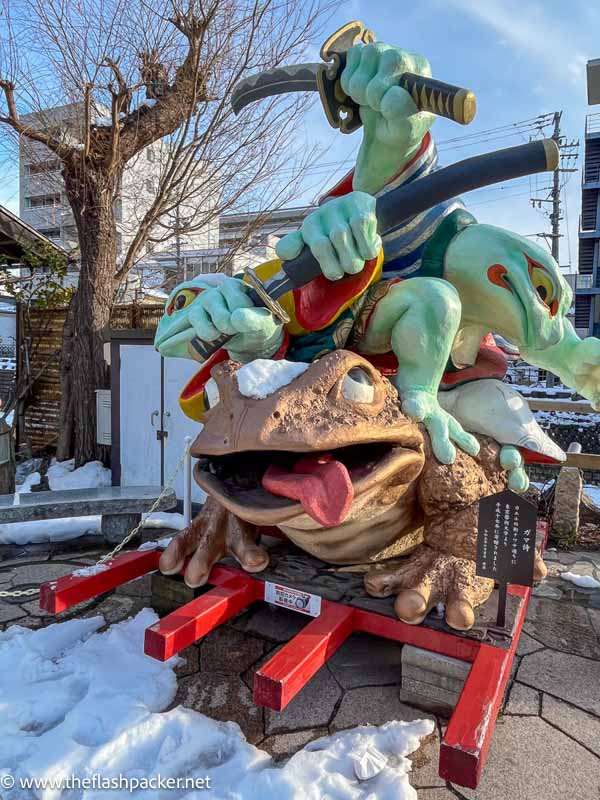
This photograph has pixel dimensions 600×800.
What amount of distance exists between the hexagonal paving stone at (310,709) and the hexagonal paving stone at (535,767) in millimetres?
615

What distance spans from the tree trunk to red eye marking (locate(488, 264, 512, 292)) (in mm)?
6308

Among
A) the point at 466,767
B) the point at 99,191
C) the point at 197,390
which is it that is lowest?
the point at 466,767

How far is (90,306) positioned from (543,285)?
6.55 m

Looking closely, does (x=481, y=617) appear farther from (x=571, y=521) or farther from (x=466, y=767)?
(x=571, y=521)

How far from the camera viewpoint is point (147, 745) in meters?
2.04

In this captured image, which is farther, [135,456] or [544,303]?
[135,456]

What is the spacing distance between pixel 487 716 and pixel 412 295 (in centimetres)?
164

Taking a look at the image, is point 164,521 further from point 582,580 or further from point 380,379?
point 582,580

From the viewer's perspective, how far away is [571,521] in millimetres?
4875

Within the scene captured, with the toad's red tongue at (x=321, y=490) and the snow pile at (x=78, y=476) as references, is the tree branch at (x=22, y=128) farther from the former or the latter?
the toad's red tongue at (x=321, y=490)

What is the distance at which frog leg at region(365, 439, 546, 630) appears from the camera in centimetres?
234

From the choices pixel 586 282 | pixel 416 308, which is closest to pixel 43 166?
pixel 416 308

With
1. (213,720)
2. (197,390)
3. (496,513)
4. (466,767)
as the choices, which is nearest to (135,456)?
(197,390)

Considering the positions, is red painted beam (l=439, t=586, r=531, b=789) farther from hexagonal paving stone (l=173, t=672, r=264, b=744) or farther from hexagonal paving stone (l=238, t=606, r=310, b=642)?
hexagonal paving stone (l=238, t=606, r=310, b=642)
